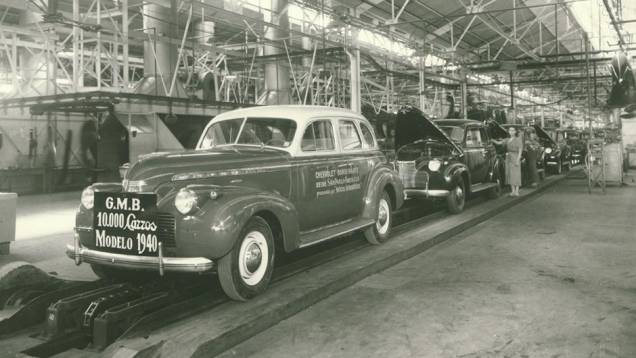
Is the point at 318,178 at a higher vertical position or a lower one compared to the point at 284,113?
lower

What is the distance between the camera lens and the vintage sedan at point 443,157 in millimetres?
9414

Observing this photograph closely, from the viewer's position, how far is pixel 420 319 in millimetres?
4414

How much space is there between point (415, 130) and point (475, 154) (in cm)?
145

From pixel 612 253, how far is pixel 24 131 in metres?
13.8

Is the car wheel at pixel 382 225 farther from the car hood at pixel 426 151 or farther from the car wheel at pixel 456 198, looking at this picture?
the car hood at pixel 426 151

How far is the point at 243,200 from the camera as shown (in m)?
4.53

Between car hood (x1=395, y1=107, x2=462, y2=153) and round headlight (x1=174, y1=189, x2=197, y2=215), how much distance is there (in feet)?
21.6

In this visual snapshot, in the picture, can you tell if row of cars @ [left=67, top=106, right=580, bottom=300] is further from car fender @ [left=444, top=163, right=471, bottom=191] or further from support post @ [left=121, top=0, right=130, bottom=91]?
support post @ [left=121, top=0, right=130, bottom=91]

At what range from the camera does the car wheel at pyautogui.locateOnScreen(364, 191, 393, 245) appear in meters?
7.12

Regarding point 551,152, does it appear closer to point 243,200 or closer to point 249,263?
point 249,263

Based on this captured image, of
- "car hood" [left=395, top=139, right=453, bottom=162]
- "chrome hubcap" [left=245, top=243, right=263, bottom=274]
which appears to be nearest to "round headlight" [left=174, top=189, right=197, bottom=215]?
"chrome hubcap" [left=245, top=243, right=263, bottom=274]

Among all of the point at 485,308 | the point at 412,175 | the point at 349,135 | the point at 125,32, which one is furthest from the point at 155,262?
the point at 125,32

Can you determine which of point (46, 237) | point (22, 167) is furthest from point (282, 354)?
point (22, 167)

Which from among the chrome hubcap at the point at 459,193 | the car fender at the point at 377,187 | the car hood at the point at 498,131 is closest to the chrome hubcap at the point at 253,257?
the car fender at the point at 377,187
